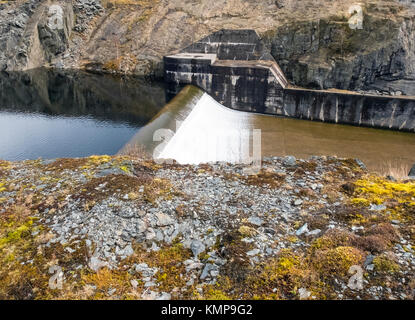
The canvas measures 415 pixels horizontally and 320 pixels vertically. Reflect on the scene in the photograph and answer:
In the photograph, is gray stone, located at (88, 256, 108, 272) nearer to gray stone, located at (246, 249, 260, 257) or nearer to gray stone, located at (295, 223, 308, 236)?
gray stone, located at (246, 249, 260, 257)

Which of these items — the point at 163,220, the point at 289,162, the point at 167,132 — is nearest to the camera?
the point at 163,220

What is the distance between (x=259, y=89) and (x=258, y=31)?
772cm

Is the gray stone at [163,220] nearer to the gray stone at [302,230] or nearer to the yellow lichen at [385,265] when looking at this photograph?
the gray stone at [302,230]

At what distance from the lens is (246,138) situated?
22.7 metres

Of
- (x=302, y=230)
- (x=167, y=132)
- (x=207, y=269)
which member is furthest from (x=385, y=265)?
(x=167, y=132)

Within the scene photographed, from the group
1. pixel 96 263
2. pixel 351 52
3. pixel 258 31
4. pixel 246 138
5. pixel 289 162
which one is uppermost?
pixel 258 31

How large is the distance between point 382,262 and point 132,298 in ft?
18.0

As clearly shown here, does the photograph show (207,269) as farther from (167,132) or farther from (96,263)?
(167,132)

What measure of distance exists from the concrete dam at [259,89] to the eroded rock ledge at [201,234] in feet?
46.9

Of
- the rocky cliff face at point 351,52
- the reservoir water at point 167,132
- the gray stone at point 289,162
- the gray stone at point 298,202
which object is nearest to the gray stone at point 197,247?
the gray stone at point 298,202

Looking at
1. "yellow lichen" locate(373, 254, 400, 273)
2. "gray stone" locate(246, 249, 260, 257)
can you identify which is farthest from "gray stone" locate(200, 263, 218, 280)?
"yellow lichen" locate(373, 254, 400, 273)

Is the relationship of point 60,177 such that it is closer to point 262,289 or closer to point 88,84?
point 262,289

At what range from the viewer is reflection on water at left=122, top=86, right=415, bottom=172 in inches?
742

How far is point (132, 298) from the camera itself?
6645 mm
